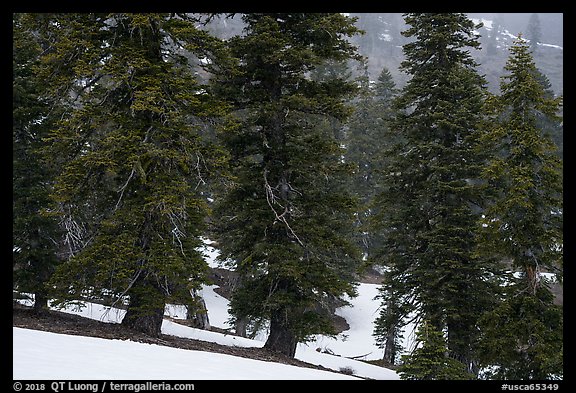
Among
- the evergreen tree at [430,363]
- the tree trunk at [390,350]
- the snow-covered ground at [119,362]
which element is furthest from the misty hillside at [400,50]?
the snow-covered ground at [119,362]

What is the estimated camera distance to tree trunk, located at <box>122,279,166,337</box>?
38.4 ft

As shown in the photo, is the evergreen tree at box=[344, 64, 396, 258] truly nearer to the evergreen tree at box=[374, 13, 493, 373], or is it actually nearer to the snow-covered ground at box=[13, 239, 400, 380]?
the evergreen tree at box=[374, 13, 493, 373]

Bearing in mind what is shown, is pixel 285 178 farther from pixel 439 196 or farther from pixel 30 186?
pixel 30 186

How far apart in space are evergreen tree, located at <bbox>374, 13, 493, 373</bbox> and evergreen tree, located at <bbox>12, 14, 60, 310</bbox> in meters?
10.8

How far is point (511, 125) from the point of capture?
13477mm

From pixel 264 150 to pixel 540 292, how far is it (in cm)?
885

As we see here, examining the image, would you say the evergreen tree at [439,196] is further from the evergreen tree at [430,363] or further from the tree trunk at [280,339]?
the tree trunk at [280,339]

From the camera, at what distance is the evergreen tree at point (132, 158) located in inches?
445

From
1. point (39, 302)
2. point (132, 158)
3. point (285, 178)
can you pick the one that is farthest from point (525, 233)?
point (39, 302)

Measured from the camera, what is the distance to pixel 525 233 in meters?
13.1
